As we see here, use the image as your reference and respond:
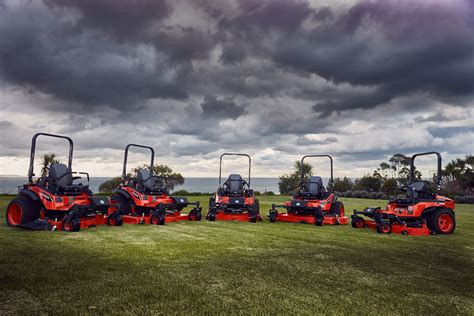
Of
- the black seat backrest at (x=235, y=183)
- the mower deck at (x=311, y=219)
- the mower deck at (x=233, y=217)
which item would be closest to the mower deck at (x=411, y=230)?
the mower deck at (x=311, y=219)

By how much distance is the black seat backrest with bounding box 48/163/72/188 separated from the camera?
10405mm

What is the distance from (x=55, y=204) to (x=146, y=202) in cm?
306

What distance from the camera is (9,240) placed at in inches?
314

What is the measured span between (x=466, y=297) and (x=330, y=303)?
1962 mm

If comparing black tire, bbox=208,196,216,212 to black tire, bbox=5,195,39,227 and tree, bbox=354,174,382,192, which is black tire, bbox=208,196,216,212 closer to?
black tire, bbox=5,195,39,227

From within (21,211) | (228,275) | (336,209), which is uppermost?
(336,209)

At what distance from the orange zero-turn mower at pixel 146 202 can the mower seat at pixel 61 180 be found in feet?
5.71

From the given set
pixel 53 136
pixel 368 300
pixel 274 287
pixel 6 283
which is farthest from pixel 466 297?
pixel 53 136

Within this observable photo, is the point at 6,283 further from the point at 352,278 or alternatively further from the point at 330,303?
the point at 352,278

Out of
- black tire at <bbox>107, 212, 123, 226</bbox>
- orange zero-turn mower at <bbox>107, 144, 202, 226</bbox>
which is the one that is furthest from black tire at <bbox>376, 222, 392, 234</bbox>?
black tire at <bbox>107, 212, 123, 226</bbox>

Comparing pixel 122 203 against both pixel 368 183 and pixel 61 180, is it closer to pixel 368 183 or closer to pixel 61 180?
pixel 61 180

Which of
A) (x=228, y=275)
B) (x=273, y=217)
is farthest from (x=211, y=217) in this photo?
(x=228, y=275)

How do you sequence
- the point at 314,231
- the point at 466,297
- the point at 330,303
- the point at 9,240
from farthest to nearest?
the point at 314,231
the point at 9,240
the point at 466,297
the point at 330,303

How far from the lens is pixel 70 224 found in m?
9.55
